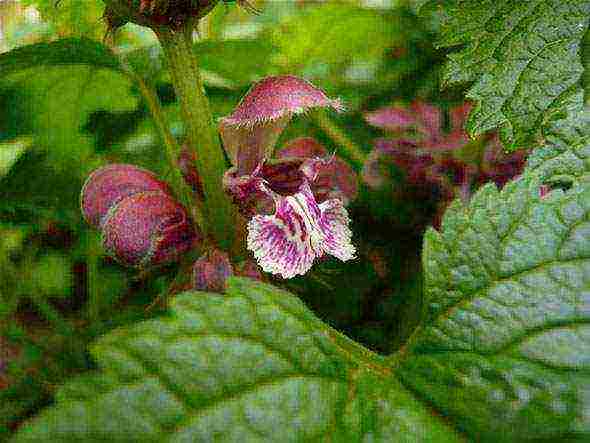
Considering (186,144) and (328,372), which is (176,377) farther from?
(186,144)

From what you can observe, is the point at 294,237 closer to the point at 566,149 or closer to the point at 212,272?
the point at 212,272

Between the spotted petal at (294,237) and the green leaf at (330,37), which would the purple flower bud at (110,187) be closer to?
the spotted petal at (294,237)

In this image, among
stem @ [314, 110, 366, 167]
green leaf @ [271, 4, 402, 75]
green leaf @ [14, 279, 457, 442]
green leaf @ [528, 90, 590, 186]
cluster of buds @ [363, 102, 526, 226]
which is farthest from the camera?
green leaf @ [271, 4, 402, 75]

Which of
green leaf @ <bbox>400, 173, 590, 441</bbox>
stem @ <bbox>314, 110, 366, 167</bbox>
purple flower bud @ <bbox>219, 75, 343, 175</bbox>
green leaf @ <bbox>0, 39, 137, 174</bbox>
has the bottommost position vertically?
green leaf @ <bbox>400, 173, 590, 441</bbox>

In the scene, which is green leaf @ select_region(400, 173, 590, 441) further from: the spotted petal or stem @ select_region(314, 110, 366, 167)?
stem @ select_region(314, 110, 366, 167)

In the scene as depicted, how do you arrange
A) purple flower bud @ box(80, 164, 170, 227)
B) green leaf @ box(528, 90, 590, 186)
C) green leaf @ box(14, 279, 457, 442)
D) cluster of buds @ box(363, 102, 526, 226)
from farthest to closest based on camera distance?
1. cluster of buds @ box(363, 102, 526, 226)
2. purple flower bud @ box(80, 164, 170, 227)
3. green leaf @ box(528, 90, 590, 186)
4. green leaf @ box(14, 279, 457, 442)

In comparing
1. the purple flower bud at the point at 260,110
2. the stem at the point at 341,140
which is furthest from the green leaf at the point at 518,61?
the stem at the point at 341,140

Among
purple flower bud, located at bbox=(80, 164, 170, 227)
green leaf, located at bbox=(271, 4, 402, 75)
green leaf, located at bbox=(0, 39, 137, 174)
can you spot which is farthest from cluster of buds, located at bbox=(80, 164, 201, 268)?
green leaf, located at bbox=(271, 4, 402, 75)

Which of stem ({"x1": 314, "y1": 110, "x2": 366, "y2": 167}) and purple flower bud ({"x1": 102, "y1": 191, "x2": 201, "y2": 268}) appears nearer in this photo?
purple flower bud ({"x1": 102, "y1": 191, "x2": 201, "y2": 268})
